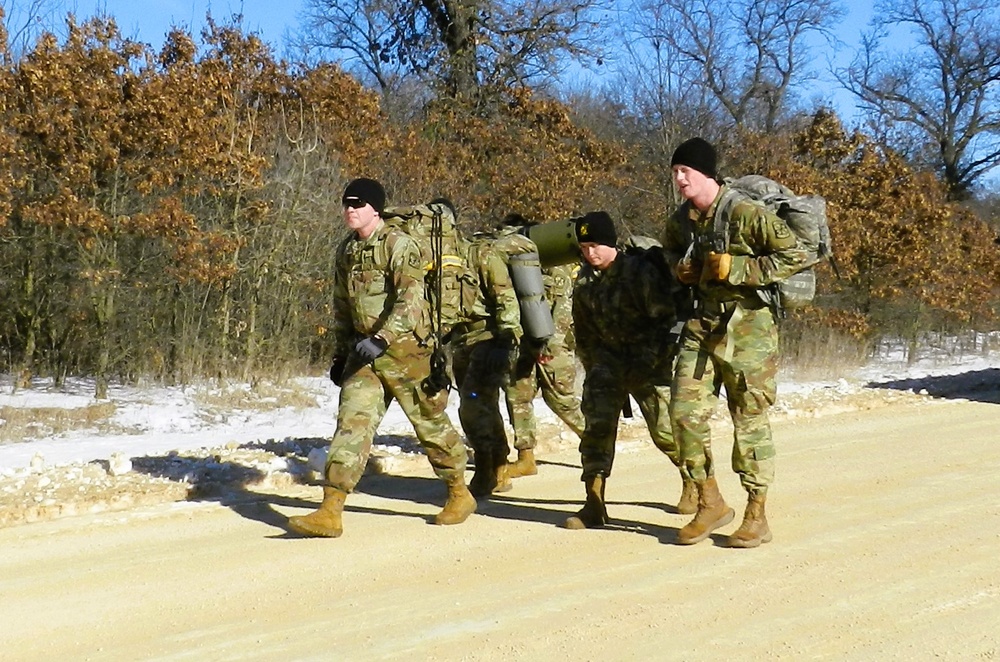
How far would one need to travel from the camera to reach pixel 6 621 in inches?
216

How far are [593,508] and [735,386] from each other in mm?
1233

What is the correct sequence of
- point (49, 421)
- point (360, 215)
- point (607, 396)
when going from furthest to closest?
point (49, 421), point (607, 396), point (360, 215)

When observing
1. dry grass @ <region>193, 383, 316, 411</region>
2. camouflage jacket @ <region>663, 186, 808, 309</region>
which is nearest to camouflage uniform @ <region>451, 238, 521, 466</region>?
camouflage jacket @ <region>663, 186, 808, 309</region>

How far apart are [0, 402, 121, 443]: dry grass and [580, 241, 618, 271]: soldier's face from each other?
646 cm

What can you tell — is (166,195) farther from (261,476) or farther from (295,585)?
(295,585)

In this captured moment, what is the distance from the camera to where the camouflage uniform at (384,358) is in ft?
23.1

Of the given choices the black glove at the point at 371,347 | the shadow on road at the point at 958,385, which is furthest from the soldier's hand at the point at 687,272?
the shadow on road at the point at 958,385

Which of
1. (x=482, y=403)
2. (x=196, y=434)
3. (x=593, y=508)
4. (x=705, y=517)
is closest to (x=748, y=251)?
(x=705, y=517)

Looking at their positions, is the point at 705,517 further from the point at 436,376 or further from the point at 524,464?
the point at 524,464

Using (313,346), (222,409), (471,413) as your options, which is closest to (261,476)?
(471,413)

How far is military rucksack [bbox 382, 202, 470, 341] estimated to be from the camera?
739 centimetres

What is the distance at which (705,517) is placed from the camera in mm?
6656

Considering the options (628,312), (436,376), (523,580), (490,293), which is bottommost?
(523,580)

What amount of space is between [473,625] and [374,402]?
2.13 meters
